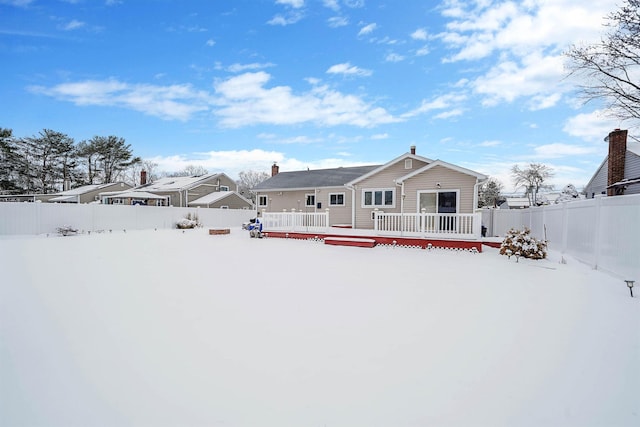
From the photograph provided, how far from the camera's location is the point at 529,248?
8.32m

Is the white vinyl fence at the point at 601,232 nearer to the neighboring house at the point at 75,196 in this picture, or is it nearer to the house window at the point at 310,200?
the house window at the point at 310,200

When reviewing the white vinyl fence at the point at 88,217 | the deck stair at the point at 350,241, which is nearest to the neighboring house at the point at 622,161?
the deck stair at the point at 350,241

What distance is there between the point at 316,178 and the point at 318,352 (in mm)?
17525

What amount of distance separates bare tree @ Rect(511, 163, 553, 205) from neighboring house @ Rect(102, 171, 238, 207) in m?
39.6

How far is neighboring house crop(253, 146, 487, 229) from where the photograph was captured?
1219 cm

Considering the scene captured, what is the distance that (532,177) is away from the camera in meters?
39.9

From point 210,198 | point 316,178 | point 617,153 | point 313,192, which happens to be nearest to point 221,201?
point 210,198

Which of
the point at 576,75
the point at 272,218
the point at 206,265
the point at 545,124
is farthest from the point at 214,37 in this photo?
the point at 545,124

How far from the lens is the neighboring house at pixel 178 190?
27439 mm

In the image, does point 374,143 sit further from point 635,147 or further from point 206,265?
point 206,265

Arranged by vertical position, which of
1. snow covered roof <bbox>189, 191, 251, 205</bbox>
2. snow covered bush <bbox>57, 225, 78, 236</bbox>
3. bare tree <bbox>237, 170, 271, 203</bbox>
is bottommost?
snow covered bush <bbox>57, 225, 78, 236</bbox>

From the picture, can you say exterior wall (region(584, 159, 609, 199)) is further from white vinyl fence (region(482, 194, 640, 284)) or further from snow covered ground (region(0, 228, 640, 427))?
snow covered ground (region(0, 228, 640, 427))

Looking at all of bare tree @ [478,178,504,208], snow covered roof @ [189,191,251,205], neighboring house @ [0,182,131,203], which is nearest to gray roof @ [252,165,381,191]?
snow covered roof @ [189,191,251,205]

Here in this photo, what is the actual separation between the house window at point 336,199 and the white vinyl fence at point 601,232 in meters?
9.90
